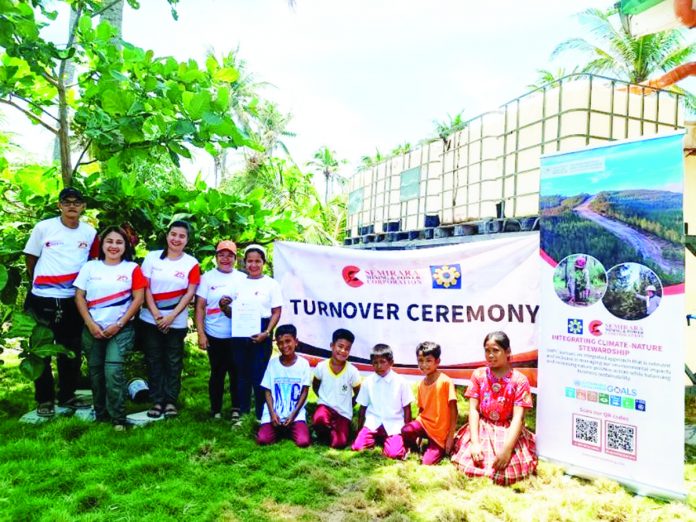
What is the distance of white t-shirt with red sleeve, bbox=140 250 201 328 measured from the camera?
172 inches

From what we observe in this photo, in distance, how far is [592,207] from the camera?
3.59 m

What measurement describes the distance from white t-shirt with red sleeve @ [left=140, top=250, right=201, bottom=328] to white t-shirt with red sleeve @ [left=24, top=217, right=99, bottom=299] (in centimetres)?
54

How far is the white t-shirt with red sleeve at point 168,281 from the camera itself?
14.4ft

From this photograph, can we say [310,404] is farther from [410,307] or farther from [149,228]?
[149,228]

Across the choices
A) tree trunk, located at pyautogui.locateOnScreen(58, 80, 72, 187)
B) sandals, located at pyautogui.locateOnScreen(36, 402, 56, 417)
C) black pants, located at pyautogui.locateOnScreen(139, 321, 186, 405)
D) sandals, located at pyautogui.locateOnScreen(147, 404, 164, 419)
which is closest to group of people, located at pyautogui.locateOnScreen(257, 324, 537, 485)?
black pants, located at pyautogui.locateOnScreen(139, 321, 186, 405)

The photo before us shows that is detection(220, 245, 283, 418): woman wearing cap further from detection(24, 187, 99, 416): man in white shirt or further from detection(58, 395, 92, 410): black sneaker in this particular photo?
detection(58, 395, 92, 410): black sneaker

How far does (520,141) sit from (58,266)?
4147 millimetres

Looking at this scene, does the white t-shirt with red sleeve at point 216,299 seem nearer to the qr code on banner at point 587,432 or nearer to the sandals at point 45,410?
the sandals at point 45,410

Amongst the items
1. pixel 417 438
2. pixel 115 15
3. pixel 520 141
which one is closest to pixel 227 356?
pixel 417 438

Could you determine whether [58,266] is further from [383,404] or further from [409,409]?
[409,409]

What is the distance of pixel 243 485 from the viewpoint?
3.35 metres

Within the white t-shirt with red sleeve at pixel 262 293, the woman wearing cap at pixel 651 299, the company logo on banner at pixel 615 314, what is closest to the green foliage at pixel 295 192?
the white t-shirt with red sleeve at pixel 262 293

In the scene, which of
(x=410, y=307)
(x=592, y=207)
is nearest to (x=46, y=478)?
(x=410, y=307)

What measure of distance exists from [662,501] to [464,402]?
6.81ft
